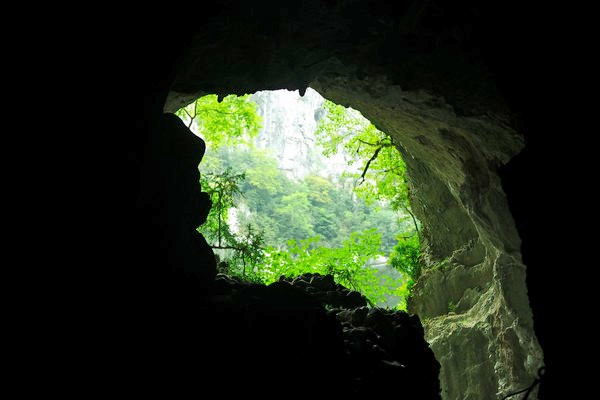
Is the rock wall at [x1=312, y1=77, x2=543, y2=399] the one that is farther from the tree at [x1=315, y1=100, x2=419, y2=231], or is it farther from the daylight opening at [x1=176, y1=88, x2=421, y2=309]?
the tree at [x1=315, y1=100, x2=419, y2=231]

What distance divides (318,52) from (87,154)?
221 inches

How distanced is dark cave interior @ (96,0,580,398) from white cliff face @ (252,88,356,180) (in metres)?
59.2

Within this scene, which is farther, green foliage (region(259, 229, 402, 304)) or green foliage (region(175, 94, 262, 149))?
green foliage (region(175, 94, 262, 149))

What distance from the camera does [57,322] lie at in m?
4.49

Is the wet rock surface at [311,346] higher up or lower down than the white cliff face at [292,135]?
lower down

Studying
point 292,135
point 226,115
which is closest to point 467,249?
point 226,115

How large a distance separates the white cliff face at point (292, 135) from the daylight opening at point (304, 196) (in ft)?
0.56

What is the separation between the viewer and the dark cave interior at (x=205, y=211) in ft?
17.8

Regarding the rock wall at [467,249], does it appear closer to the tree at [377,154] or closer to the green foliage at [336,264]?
the tree at [377,154]

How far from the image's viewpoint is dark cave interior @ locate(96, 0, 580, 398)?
5422 millimetres

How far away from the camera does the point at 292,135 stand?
71125mm

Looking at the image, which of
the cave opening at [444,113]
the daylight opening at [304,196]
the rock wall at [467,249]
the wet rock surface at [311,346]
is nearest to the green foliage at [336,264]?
the daylight opening at [304,196]

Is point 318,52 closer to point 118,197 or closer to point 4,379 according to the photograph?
point 118,197

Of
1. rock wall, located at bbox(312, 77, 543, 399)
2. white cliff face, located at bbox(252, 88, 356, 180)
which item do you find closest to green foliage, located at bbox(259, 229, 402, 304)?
rock wall, located at bbox(312, 77, 543, 399)
